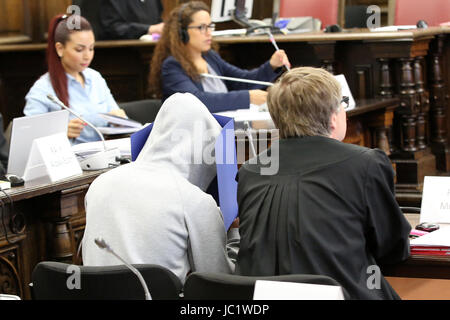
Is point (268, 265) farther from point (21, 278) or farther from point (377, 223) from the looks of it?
point (21, 278)

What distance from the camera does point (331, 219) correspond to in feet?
6.11

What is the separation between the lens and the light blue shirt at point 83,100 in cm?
379

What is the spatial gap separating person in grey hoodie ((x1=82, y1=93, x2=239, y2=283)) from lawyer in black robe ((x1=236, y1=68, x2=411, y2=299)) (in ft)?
0.63

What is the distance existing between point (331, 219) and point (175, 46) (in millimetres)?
2613

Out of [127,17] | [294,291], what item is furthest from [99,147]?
[127,17]

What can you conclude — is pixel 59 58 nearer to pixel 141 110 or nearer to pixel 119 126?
pixel 119 126

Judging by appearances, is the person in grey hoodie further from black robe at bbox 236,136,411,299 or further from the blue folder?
black robe at bbox 236,136,411,299

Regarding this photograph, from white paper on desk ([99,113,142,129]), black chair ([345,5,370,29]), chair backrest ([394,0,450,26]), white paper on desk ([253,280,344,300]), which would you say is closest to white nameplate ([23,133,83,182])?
white paper on desk ([99,113,142,129])

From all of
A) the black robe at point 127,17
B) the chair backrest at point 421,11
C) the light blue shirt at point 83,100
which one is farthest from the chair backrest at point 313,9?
the light blue shirt at point 83,100

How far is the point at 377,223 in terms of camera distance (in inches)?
74.3

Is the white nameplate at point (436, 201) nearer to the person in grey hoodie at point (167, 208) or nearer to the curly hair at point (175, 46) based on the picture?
the person in grey hoodie at point (167, 208)

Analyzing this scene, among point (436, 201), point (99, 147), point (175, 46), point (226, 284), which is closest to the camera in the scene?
point (226, 284)

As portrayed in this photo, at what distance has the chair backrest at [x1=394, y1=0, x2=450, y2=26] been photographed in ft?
18.1
